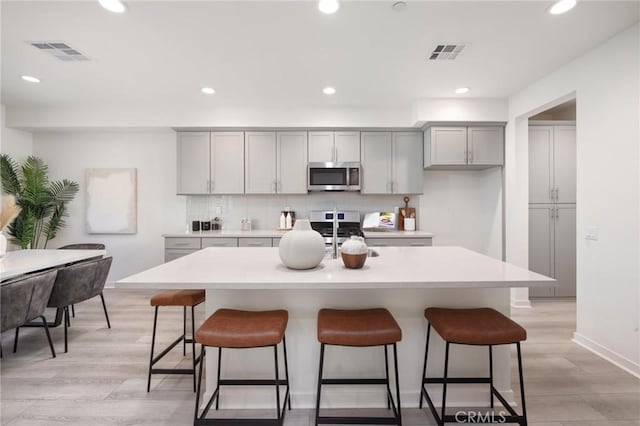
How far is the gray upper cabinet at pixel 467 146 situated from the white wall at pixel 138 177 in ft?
12.4

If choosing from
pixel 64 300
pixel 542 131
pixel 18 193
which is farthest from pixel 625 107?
pixel 18 193

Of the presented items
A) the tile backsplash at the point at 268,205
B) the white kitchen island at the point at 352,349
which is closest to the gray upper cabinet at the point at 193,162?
the tile backsplash at the point at 268,205

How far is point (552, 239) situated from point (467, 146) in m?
1.62

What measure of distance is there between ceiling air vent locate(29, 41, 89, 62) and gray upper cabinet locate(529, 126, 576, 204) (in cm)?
506

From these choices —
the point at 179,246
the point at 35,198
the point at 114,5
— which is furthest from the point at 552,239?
the point at 35,198

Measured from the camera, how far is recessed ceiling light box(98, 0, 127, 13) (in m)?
2.00

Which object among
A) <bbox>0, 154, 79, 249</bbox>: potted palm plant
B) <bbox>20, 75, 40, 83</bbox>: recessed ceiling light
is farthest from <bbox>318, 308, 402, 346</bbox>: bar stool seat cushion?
<bbox>0, 154, 79, 249</bbox>: potted palm plant

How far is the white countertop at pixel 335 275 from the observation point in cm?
141

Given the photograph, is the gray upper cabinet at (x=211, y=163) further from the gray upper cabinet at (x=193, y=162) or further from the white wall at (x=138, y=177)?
the white wall at (x=138, y=177)

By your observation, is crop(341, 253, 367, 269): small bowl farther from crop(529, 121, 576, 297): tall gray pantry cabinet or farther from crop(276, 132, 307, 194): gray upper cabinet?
crop(529, 121, 576, 297): tall gray pantry cabinet

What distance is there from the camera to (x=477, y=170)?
4.49 metres

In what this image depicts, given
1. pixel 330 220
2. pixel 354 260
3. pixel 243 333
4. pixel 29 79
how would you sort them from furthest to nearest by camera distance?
pixel 330 220 → pixel 29 79 → pixel 354 260 → pixel 243 333

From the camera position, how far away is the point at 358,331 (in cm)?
148

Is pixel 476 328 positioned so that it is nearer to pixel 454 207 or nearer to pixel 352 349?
pixel 352 349
